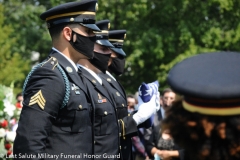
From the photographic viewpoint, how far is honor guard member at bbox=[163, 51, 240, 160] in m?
2.43

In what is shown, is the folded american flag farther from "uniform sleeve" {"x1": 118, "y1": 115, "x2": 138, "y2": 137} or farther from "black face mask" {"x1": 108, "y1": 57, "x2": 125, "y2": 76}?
"black face mask" {"x1": 108, "y1": 57, "x2": 125, "y2": 76}

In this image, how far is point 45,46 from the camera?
26.6 m

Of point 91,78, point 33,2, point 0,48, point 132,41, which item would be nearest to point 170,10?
point 132,41

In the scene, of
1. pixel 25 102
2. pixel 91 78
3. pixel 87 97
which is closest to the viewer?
pixel 25 102

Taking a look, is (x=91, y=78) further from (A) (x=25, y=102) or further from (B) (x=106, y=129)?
(A) (x=25, y=102)

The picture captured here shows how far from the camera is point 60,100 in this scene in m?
3.96

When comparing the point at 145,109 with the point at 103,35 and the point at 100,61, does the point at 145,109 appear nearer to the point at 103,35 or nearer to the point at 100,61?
the point at 100,61

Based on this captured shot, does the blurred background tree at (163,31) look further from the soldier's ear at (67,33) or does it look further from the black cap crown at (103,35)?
the soldier's ear at (67,33)

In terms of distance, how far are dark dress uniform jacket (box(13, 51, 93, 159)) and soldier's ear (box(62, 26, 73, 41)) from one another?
206 millimetres

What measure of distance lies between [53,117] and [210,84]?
5.57ft

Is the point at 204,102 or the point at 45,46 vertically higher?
the point at 204,102

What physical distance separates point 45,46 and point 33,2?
12.5ft

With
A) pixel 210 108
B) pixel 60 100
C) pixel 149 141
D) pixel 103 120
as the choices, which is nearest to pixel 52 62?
pixel 60 100

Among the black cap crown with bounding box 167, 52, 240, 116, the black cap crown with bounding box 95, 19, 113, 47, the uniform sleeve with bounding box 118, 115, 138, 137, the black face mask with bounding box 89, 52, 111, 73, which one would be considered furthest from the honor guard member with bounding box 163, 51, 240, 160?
the black cap crown with bounding box 95, 19, 113, 47
